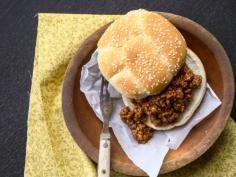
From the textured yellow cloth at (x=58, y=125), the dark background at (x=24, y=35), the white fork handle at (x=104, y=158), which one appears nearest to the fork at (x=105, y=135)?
the white fork handle at (x=104, y=158)

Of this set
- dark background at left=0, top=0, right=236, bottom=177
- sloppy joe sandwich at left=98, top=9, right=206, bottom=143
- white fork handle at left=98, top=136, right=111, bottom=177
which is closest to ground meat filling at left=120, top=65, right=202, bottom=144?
sloppy joe sandwich at left=98, top=9, right=206, bottom=143

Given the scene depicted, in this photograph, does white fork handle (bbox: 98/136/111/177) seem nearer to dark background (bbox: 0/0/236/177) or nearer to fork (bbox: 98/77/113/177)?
fork (bbox: 98/77/113/177)

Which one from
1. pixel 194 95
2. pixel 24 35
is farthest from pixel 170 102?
pixel 24 35

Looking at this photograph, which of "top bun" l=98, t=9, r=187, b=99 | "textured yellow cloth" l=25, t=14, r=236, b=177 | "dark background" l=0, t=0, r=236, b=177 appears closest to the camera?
"top bun" l=98, t=9, r=187, b=99

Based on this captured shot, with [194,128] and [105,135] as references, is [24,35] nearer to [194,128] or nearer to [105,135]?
[105,135]

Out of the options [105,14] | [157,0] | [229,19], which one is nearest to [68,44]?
[105,14]

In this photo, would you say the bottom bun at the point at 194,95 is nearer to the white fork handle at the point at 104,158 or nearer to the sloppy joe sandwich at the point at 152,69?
the sloppy joe sandwich at the point at 152,69
